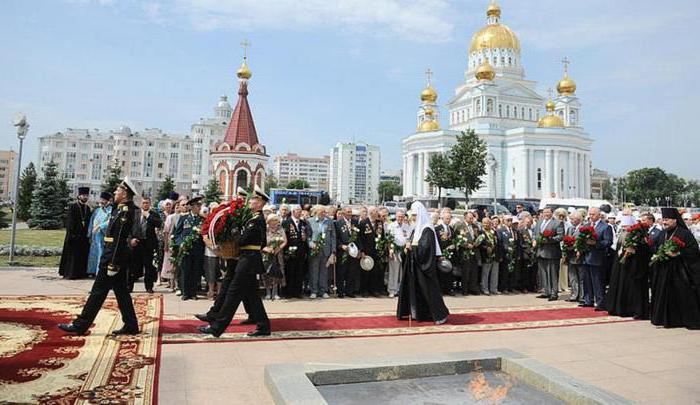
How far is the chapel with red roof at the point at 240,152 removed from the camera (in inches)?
1692

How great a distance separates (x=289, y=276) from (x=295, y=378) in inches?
230

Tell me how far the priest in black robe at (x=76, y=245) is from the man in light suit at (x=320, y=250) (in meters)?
5.78

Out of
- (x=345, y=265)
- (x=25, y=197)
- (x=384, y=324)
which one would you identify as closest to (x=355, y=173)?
(x=25, y=197)

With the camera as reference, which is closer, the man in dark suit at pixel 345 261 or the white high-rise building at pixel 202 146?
the man in dark suit at pixel 345 261

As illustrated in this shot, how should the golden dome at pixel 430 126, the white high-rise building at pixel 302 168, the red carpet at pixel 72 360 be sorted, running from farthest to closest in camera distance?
the white high-rise building at pixel 302 168, the golden dome at pixel 430 126, the red carpet at pixel 72 360

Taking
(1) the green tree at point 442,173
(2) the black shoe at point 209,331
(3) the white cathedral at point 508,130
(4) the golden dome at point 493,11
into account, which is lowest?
(2) the black shoe at point 209,331

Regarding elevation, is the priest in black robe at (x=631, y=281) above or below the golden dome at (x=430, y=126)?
below

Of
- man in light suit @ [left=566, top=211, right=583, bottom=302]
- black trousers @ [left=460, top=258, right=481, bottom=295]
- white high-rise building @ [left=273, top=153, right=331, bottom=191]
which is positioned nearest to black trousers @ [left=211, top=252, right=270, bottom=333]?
black trousers @ [left=460, top=258, right=481, bottom=295]

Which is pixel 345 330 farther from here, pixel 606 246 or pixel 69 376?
pixel 606 246

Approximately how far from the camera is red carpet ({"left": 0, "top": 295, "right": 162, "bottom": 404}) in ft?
13.1

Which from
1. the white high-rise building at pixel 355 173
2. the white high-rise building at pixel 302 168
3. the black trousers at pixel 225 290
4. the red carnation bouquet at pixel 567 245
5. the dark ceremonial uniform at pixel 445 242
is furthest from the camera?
the white high-rise building at pixel 302 168

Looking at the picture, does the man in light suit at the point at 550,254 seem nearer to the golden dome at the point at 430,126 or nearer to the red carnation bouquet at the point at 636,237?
the red carnation bouquet at the point at 636,237

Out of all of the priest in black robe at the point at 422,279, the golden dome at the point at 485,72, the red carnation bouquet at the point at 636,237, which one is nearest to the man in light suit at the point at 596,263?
the red carnation bouquet at the point at 636,237

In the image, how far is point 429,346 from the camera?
242 inches
